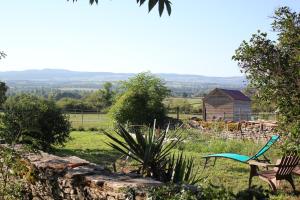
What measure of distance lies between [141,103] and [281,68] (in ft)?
54.8

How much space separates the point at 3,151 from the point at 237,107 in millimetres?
32435

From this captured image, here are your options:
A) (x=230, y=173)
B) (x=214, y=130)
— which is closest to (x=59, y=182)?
(x=230, y=173)

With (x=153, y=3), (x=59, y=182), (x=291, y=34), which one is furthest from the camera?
(x=291, y=34)

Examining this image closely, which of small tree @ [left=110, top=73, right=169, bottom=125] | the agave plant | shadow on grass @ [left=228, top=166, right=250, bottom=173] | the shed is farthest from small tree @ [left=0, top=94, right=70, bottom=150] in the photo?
the shed

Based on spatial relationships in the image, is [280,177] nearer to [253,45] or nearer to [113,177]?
[253,45]

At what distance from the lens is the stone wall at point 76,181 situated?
3785 mm

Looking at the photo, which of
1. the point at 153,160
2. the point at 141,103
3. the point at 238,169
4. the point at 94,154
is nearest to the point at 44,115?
the point at 94,154

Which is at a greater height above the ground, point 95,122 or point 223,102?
point 223,102

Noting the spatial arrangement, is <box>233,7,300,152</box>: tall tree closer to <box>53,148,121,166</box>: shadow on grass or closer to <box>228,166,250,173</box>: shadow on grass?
<box>228,166,250,173</box>: shadow on grass

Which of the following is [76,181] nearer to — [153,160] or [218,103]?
[153,160]

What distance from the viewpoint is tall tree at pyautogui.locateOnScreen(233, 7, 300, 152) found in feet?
17.9

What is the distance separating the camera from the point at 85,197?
4184 mm

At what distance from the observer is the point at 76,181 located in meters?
4.29

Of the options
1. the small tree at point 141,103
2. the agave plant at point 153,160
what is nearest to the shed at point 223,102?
the small tree at point 141,103
